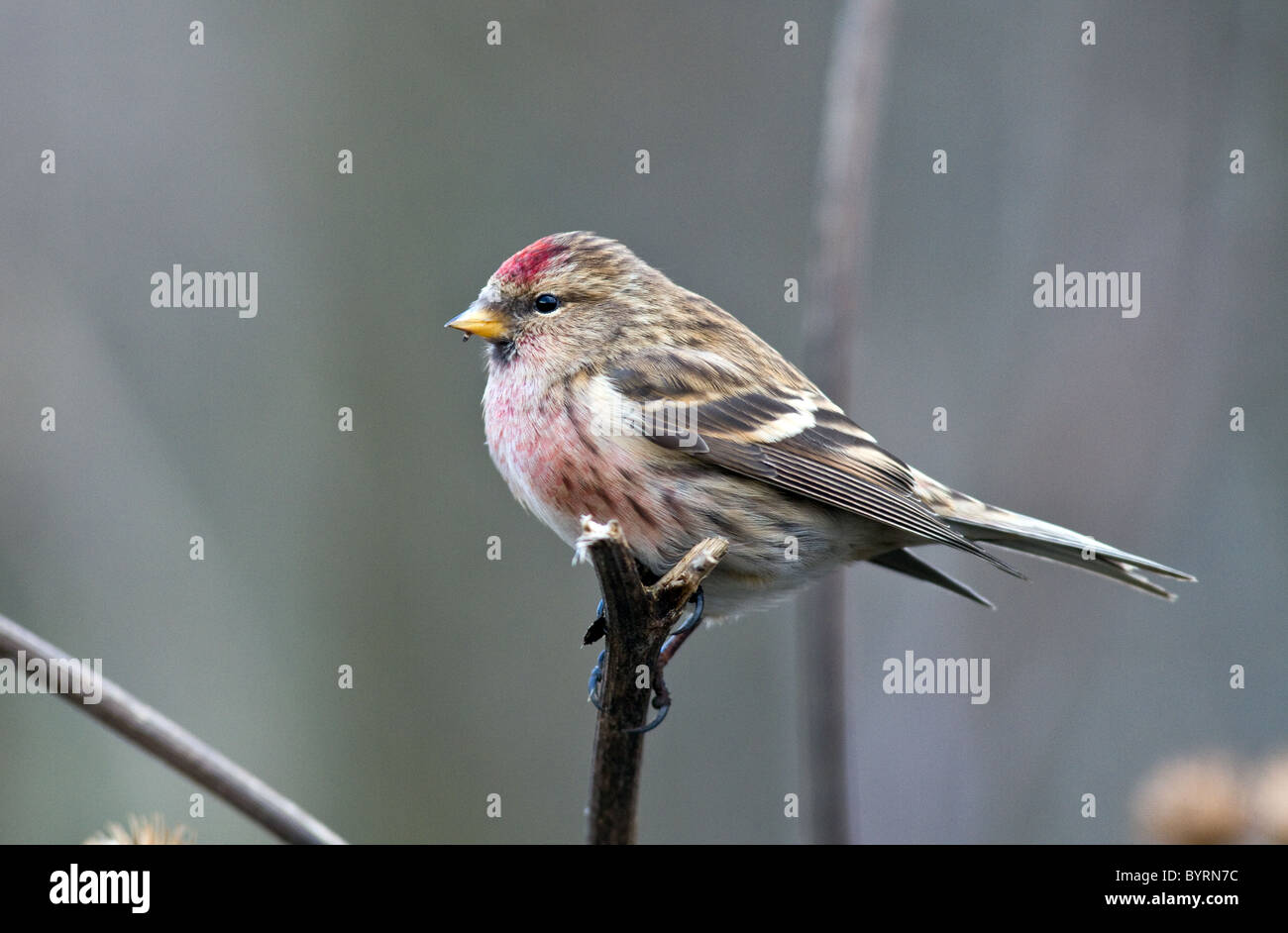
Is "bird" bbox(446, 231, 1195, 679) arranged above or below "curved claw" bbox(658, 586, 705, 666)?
above

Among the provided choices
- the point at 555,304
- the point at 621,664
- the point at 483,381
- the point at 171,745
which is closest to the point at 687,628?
the point at 621,664

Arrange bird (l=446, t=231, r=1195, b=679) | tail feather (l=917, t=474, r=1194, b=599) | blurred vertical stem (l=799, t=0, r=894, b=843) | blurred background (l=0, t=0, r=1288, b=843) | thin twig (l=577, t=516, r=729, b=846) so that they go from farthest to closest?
blurred background (l=0, t=0, r=1288, b=843), tail feather (l=917, t=474, r=1194, b=599), bird (l=446, t=231, r=1195, b=679), blurred vertical stem (l=799, t=0, r=894, b=843), thin twig (l=577, t=516, r=729, b=846)

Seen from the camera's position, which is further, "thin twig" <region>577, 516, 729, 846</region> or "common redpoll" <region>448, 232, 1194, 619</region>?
"common redpoll" <region>448, 232, 1194, 619</region>

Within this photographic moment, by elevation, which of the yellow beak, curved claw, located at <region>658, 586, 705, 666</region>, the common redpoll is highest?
the yellow beak

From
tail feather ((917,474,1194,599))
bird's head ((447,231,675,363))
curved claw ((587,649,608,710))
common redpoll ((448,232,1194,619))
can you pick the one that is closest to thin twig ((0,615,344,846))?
curved claw ((587,649,608,710))

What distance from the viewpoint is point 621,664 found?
3.27m

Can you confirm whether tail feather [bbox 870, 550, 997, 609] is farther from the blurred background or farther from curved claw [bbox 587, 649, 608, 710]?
curved claw [bbox 587, 649, 608, 710]

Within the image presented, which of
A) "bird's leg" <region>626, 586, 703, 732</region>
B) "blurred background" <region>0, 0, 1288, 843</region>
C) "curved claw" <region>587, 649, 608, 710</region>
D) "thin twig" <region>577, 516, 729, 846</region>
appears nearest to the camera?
"thin twig" <region>577, 516, 729, 846</region>

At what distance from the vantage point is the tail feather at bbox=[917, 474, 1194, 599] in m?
4.52

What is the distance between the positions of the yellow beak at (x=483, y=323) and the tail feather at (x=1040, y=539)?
176 centimetres

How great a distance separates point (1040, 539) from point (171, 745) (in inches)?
128

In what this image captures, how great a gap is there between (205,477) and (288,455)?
547 mm
